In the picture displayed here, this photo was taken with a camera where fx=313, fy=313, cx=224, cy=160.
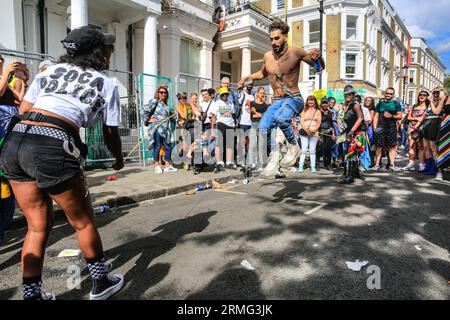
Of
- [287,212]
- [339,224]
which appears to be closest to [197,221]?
[287,212]

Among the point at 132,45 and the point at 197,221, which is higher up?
the point at 132,45

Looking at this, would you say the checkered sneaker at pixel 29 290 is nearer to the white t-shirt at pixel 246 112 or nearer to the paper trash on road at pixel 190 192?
the paper trash on road at pixel 190 192

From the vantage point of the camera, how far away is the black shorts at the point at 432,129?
780 centimetres

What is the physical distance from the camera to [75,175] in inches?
78.5

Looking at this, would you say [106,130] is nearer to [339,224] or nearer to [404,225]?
[339,224]

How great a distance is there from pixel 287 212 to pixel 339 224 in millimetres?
756

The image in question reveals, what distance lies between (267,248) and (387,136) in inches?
287

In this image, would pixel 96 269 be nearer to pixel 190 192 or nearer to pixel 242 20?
pixel 190 192

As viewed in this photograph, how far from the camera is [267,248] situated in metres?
3.03

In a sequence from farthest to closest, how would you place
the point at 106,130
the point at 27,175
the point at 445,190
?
1. the point at 445,190
2. the point at 106,130
3. the point at 27,175

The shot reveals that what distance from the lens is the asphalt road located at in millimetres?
2293

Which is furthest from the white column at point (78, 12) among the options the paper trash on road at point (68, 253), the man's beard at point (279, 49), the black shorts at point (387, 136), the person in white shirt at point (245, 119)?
the black shorts at point (387, 136)

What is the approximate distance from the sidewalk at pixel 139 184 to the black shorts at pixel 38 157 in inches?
96.5

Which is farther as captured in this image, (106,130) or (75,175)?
(106,130)
